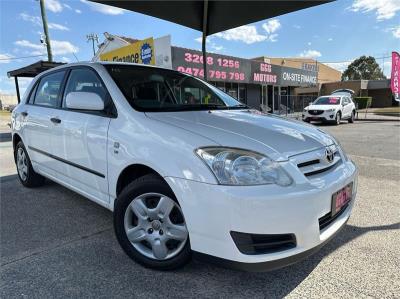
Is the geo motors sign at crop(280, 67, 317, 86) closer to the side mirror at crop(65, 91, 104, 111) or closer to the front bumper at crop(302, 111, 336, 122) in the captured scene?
the front bumper at crop(302, 111, 336, 122)

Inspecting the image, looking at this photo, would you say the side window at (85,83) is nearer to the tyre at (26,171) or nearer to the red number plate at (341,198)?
the tyre at (26,171)

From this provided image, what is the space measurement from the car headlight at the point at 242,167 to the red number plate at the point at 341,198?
482 mm

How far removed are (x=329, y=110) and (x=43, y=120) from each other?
15.4 m

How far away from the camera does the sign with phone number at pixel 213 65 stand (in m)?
15.8

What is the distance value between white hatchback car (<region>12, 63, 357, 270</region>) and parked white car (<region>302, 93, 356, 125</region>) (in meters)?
14.6

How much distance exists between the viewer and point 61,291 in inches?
92.2

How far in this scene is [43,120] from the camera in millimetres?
3955

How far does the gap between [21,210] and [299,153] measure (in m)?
3.29

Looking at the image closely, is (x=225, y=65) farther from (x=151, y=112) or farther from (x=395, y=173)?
(x=151, y=112)

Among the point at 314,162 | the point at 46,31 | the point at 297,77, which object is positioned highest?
the point at 46,31

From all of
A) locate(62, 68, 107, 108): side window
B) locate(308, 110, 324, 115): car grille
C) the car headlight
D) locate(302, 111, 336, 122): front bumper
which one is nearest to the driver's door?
locate(302, 111, 336, 122): front bumper

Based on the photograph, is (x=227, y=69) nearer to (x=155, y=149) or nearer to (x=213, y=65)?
(x=213, y=65)

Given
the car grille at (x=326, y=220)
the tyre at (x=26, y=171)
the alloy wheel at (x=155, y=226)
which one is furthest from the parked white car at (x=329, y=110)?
the alloy wheel at (x=155, y=226)

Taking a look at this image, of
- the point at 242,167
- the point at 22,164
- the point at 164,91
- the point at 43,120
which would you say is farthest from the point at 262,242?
the point at 22,164
